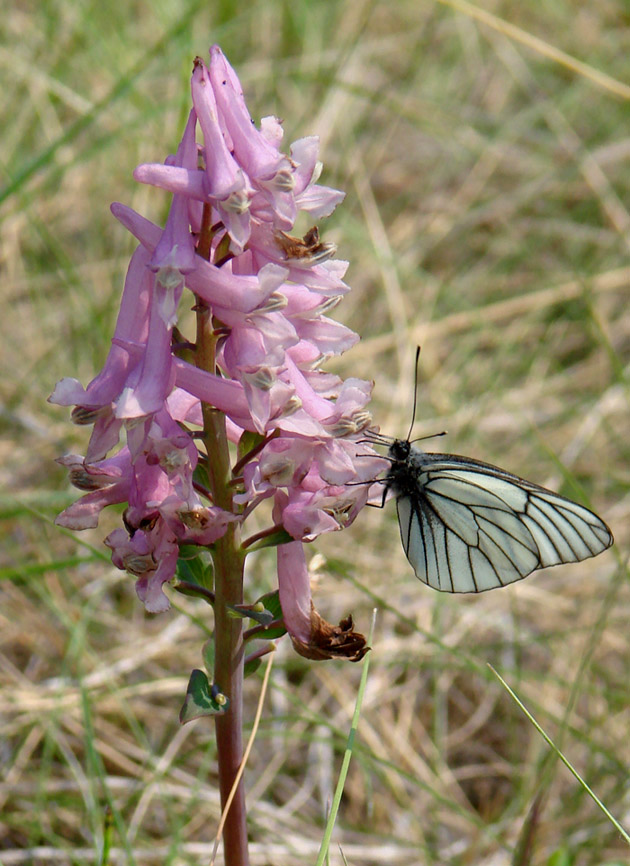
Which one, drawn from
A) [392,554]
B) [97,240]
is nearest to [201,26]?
[97,240]

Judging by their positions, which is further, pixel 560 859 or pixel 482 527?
pixel 482 527

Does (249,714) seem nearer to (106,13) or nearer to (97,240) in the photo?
(97,240)

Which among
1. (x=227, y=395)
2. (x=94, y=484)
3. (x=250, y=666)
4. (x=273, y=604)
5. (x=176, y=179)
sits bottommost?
(x=250, y=666)

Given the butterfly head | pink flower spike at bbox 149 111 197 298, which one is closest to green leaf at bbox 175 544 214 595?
pink flower spike at bbox 149 111 197 298

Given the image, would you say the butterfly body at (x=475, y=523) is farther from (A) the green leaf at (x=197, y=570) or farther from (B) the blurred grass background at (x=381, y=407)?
(A) the green leaf at (x=197, y=570)

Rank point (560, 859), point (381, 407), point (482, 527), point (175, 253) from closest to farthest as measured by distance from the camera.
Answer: point (175, 253) < point (560, 859) < point (482, 527) < point (381, 407)

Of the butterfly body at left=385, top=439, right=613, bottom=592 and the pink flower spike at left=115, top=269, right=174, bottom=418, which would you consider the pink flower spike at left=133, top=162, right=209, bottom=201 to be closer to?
the pink flower spike at left=115, top=269, right=174, bottom=418

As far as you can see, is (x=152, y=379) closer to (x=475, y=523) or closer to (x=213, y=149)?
(x=213, y=149)

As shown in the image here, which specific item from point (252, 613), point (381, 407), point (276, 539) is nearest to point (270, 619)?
point (252, 613)
